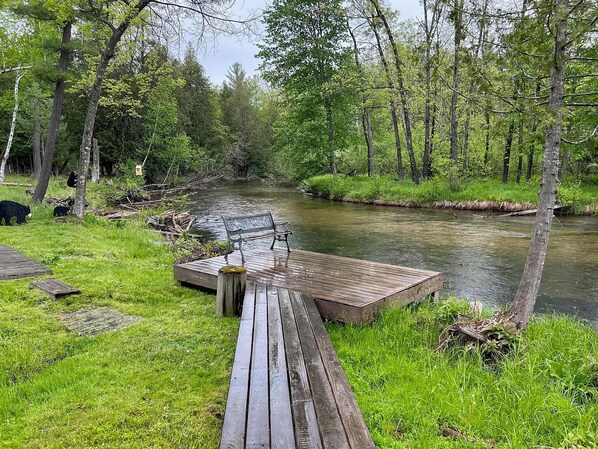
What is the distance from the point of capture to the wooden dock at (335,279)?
193 inches

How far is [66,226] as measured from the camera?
1038cm

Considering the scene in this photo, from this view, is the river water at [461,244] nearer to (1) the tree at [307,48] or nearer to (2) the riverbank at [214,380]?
(2) the riverbank at [214,380]

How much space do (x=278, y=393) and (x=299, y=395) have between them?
15 centimetres

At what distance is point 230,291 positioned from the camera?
17.0 ft

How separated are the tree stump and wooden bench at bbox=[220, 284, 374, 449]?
2.62ft

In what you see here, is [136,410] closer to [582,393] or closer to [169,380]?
[169,380]

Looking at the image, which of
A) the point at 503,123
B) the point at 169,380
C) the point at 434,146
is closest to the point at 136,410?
the point at 169,380

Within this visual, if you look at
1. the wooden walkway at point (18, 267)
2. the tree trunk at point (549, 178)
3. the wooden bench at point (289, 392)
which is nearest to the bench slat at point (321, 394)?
the wooden bench at point (289, 392)

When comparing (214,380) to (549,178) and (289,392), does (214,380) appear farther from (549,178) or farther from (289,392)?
(549,178)

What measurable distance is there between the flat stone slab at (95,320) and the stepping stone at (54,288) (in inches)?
20.4

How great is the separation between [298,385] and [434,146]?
23.1m

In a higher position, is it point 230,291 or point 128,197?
point 128,197

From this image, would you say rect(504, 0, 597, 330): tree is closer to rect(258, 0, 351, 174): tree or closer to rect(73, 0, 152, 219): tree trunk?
rect(73, 0, 152, 219): tree trunk

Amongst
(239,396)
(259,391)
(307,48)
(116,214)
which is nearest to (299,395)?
(259,391)
